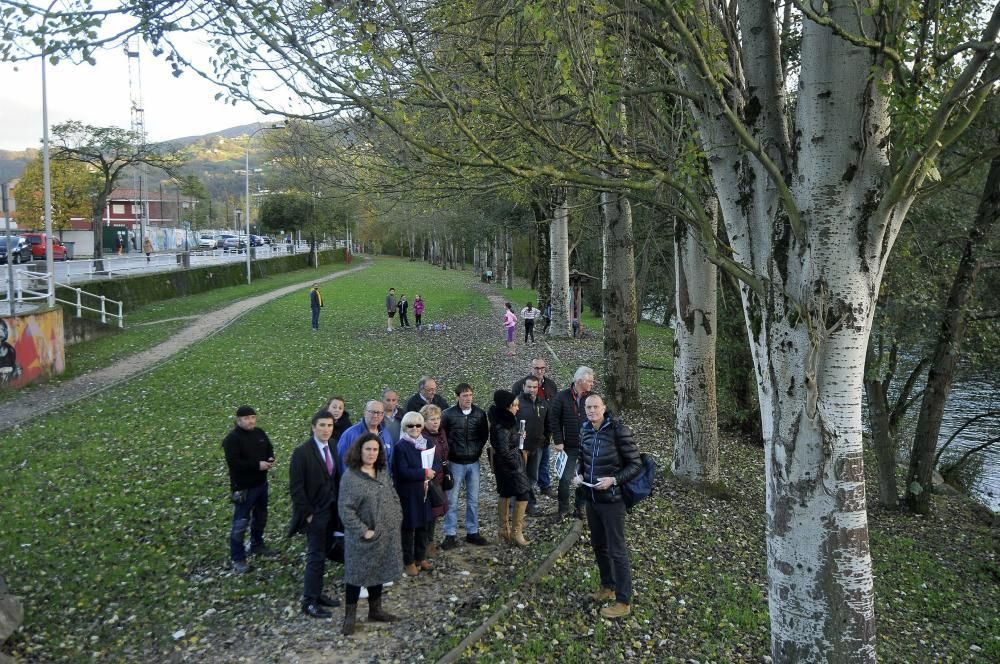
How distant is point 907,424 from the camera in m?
19.4

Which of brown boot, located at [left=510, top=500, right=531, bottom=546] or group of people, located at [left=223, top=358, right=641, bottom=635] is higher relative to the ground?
group of people, located at [left=223, top=358, right=641, bottom=635]

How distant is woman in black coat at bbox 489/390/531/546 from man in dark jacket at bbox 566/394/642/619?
1519 mm

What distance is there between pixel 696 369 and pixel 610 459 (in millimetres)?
4810

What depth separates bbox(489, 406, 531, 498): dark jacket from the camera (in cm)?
858

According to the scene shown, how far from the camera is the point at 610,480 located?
271 inches

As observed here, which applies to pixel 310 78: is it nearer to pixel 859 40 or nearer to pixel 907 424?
pixel 859 40

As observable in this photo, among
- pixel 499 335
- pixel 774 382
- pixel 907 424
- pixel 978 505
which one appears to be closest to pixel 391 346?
pixel 499 335

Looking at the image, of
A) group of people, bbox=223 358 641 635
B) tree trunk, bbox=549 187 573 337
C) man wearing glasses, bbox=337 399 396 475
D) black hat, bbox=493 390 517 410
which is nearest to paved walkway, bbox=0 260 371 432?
group of people, bbox=223 358 641 635

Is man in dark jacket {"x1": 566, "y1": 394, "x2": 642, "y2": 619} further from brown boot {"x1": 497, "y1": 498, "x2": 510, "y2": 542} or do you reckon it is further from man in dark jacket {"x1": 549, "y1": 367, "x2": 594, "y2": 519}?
man in dark jacket {"x1": 549, "y1": 367, "x2": 594, "y2": 519}

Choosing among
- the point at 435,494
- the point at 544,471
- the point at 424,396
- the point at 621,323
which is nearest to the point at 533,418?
the point at 544,471

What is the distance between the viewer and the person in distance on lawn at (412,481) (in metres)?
7.60

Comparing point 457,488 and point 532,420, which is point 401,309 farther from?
point 457,488

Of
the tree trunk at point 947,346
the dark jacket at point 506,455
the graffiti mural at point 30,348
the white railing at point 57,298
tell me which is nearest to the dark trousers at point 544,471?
the dark jacket at point 506,455

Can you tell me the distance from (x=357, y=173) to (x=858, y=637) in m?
11.3
